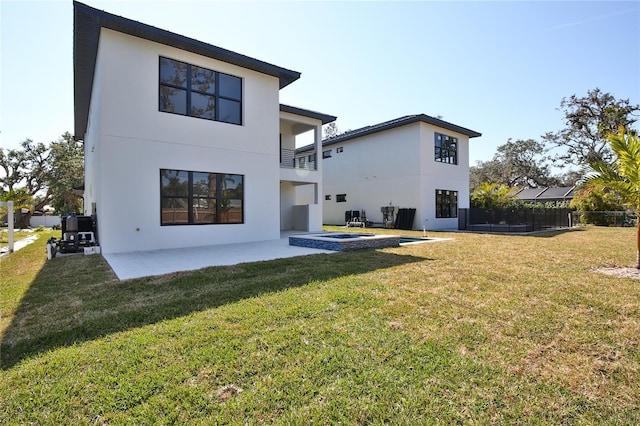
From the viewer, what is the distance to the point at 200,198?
10039mm

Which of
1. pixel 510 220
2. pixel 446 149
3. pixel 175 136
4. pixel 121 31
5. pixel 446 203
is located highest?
pixel 121 31

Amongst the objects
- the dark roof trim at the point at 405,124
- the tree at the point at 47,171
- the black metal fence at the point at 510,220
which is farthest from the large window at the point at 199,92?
the tree at the point at 47,171

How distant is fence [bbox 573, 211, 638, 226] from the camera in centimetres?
1817

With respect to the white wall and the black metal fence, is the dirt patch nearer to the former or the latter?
the black metal fence

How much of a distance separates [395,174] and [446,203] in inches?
136

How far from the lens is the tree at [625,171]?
6.07 metres

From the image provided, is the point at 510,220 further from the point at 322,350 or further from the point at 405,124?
the point at 322,350

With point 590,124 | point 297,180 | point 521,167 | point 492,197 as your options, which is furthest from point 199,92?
point 521,167

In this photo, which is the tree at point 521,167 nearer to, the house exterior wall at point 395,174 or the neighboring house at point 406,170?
the neighboring house at point 406,170

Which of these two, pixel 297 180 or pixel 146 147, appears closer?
pixel 146 147

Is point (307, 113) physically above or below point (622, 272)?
above

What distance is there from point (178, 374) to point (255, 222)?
8.89 m

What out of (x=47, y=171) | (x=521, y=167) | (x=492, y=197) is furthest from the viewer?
(x=521, y=167)

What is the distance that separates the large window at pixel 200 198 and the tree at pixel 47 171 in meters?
22.7
